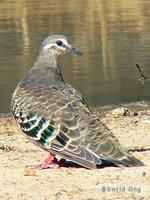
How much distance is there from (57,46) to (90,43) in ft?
75.3

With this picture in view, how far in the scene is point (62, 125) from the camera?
27.5 feet

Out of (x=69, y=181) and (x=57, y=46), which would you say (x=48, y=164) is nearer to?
(x=69, y=181)

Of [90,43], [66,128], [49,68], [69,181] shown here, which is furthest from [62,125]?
[90,43]

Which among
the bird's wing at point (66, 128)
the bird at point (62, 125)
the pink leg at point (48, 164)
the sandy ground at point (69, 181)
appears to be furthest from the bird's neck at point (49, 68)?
the sandy ground at point (69, 181)

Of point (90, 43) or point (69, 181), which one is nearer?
point (69, 181)

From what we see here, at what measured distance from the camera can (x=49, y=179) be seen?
838 cm

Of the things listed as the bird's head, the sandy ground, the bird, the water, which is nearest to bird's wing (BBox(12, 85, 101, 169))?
the bird

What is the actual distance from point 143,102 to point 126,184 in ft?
35.1

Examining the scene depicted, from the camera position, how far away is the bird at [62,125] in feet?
27.3

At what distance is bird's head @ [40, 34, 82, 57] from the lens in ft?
29.7

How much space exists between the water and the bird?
962cm

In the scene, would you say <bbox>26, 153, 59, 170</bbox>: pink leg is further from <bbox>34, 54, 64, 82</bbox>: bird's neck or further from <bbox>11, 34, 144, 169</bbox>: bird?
<bbox>34, 54, 64, 82</bbox>: bird's neck

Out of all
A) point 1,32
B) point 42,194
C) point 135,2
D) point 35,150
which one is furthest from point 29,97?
point 135,2

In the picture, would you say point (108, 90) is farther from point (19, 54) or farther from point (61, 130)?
point (61, 130)
